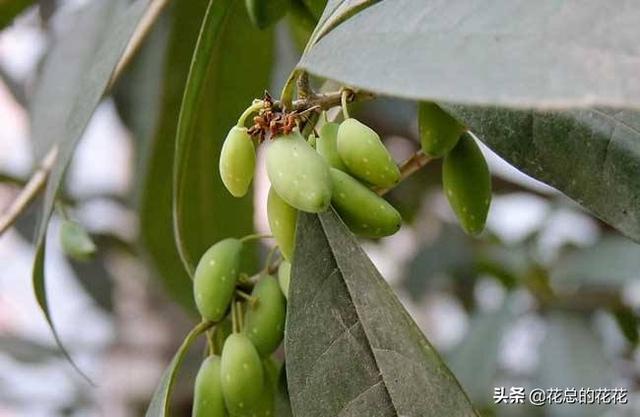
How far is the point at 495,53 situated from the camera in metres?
0.31

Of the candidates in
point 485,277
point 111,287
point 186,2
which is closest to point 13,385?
point 111,287

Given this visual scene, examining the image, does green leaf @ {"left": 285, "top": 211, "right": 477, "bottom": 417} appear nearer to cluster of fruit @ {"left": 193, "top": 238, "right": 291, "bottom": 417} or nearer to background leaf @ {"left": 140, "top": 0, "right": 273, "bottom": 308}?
cluster of fruit @ {"left": 193, "top": 238, "right": 291, "bottom": 417}

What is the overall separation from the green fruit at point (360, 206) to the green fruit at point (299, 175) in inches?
0.8

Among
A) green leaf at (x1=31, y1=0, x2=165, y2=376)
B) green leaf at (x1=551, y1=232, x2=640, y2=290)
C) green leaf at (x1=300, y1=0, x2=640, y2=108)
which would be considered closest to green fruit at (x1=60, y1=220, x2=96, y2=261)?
green leaf at (x1=31, y1=0, x2=165, y2=376)

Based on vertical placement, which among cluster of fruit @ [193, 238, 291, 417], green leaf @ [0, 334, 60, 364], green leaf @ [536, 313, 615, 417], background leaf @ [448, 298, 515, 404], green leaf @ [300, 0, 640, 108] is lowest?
green leaf @ [536, 313, 615, 417]

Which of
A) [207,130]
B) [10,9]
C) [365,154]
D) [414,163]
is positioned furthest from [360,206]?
[10,9]

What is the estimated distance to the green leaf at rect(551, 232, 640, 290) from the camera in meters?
1.49

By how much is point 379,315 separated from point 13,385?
1743mm

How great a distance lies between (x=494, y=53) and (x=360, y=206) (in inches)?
6.3

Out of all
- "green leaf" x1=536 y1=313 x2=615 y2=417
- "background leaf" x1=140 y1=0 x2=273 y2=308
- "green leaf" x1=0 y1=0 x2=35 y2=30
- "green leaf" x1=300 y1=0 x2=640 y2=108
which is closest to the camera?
"green leaf" x1=300 y1=0 x2=640 y2=108

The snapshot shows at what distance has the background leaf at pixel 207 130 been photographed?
3.22ft

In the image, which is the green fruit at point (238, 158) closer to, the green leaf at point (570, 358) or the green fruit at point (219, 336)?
the green fruit at point (219, 336)

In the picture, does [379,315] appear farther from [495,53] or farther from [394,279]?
[394,279]

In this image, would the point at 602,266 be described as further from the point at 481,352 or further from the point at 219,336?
the point at 219,336
